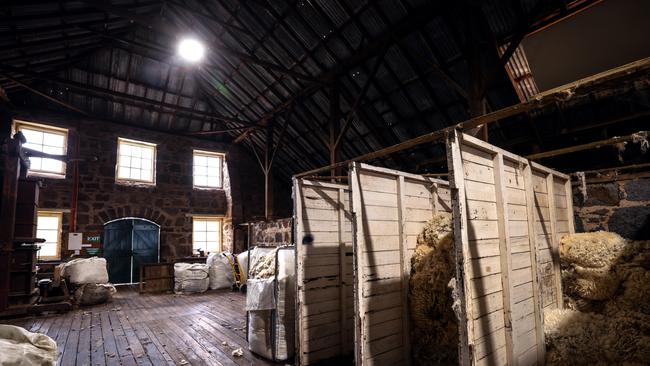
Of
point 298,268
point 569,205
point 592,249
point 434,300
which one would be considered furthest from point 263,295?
point 569,205

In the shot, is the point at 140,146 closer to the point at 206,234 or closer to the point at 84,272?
the point at 206,234

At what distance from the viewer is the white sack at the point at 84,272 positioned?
22.1ft

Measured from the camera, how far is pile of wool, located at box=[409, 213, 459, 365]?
2.97 meters

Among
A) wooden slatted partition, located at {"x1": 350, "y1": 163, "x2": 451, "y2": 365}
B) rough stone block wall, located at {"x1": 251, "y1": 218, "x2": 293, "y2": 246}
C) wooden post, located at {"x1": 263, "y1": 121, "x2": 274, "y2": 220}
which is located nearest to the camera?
wooden slatted partition, located at {"x1": 350, "y1": 163, "x2": 451, "y2": 365}

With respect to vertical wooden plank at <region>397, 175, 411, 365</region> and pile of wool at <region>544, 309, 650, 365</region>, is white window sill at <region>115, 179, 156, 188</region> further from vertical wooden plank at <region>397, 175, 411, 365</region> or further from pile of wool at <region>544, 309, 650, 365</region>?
pile of wool at <region>544, 309, 650, 365</region>

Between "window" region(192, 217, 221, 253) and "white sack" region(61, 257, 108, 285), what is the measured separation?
3.65 m

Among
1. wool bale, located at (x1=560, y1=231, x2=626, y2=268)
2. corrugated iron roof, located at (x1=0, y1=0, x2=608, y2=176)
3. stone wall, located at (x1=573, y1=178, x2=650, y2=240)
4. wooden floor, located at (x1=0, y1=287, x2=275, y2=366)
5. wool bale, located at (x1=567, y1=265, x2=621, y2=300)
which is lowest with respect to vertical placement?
wooden floor, located at (x1=0, y1=287, x2=275, y2=366)

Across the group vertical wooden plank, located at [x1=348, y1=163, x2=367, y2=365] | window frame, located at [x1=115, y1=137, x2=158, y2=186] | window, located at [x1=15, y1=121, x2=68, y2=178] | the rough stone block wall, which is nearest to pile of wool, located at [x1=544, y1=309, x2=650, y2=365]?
vertical wooden plank, located at [x1=348, y1=163, x2=367, y2=365]

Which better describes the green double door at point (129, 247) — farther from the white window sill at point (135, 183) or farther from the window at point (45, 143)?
the window at point (45, 143)

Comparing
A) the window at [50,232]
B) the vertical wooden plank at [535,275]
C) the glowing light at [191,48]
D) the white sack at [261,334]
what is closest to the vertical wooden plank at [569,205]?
the vertical wooden plank at [535,275]

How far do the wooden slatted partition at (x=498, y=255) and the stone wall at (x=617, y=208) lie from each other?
145 cm

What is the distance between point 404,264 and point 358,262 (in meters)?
0.68

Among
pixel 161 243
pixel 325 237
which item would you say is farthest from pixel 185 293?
pixel 325 237

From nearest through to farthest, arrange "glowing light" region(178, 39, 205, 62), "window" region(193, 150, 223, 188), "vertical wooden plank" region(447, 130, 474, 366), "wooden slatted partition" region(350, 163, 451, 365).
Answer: "vertical wooden plank" region(447, 130, 474, 366) → "wooden slatted partition" region(350, 163, 451, 365) → "glowing light" region(178, 39, 205, 62) → "window" region(193, 150, 223, 188)
